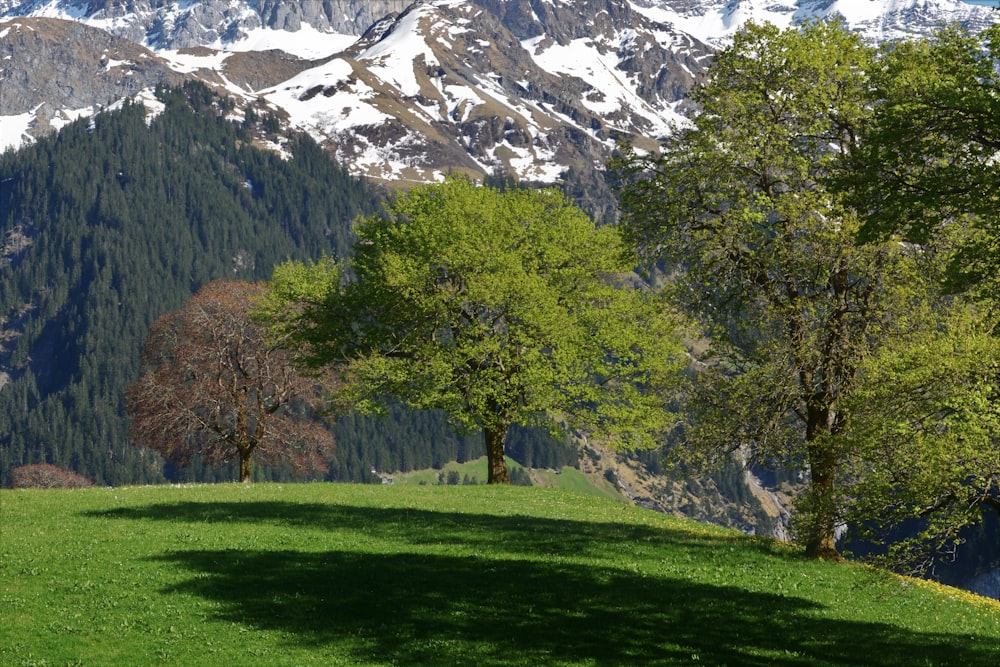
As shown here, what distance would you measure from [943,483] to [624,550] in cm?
1514

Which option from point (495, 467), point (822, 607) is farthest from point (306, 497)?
point (822, 607)

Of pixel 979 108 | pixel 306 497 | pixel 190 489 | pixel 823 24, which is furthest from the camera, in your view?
pixel 190 489

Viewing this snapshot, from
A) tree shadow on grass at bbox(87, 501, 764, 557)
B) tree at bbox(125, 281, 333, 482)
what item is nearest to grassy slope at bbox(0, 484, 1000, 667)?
tree shadow on grass at bbox(87, 501, 764, 557)

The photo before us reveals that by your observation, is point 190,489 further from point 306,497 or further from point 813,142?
point 813,142

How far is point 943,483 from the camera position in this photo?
71.6ft

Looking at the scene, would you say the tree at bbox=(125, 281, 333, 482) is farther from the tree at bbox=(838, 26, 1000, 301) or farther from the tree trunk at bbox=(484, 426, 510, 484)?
the tree at bbox=(838, 26, 1000, 301)

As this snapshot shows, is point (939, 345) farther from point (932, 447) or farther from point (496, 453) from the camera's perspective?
point (496, 453)

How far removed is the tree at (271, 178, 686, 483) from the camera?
164ft

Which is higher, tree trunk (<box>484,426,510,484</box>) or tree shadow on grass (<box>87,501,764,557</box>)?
tree trunk (<box>484,426,510,484</box>)

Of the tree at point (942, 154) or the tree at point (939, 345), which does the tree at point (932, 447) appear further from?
the tree at point (942, 154)

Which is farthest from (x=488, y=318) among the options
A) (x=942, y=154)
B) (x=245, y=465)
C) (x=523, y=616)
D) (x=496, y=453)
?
(x=942, y=154)

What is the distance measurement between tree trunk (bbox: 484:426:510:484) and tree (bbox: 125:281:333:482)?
15.4 m

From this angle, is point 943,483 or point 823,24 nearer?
point 943,483

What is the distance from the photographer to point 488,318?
2089 inches
